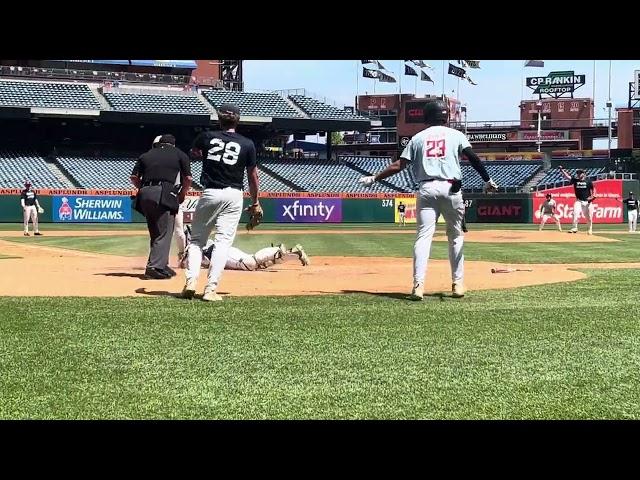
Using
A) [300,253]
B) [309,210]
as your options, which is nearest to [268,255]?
[300,253]

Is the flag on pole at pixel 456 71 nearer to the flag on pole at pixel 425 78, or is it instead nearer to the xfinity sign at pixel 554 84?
the flag on pole at pixel 425 78

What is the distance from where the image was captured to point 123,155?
43.0 metres

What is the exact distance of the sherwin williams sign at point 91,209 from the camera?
3538cm

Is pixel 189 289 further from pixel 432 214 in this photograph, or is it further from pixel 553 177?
pixel 553 177

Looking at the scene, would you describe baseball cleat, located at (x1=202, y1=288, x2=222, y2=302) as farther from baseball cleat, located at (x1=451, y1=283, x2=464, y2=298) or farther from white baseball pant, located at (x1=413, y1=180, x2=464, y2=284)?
baseball cleat, located at (x1=451, y1=283, x2=464, y2=298)

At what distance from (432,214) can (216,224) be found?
75.4 inches

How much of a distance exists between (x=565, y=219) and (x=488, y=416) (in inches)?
1360

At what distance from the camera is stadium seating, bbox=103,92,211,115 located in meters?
42.0

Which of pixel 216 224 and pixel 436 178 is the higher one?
pixel 436 178

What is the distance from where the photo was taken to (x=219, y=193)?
6465mm

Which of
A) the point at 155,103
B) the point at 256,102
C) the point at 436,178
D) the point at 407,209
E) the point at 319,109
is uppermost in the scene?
the point at 256,102

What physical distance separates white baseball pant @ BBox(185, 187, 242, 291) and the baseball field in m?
0.35
